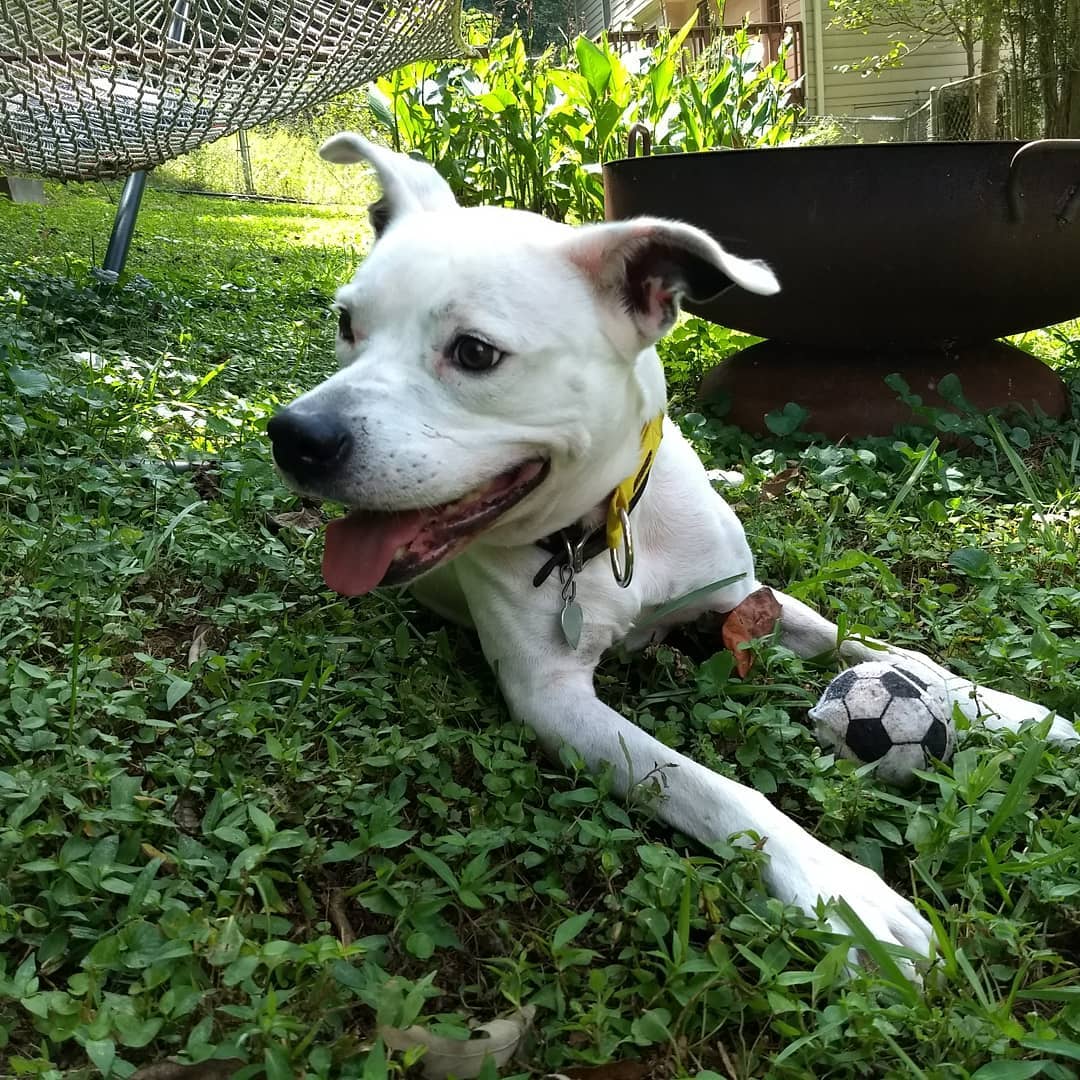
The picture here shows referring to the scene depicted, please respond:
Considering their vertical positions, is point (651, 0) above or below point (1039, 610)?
above

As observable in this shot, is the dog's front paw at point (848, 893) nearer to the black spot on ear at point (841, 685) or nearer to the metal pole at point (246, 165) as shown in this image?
A: the black spot on ear at point (841, 685)

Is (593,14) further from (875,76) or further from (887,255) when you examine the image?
(887,255)

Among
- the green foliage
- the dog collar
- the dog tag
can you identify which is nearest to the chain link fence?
the green foliage

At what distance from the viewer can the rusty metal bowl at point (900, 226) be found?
3559 mm

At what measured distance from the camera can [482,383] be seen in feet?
6.38

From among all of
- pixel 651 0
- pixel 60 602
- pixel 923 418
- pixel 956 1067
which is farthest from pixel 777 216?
pixel 651 0

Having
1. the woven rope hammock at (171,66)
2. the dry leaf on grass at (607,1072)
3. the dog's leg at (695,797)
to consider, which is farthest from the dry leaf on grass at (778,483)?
the woven rope hammock at (171,66)

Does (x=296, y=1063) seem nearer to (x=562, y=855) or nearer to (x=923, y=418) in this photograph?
(x=562, y=855)

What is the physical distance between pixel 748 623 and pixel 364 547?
924 millimetres

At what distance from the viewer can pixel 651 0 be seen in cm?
2039

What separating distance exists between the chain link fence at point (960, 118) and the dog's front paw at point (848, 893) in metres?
7.41

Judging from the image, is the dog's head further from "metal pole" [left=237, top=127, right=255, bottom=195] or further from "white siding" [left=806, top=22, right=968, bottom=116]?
"metal pole" [left=237, top=127, right=255, bottom=195]

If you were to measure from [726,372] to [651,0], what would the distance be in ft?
62.0

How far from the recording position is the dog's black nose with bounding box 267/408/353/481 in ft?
6.07
